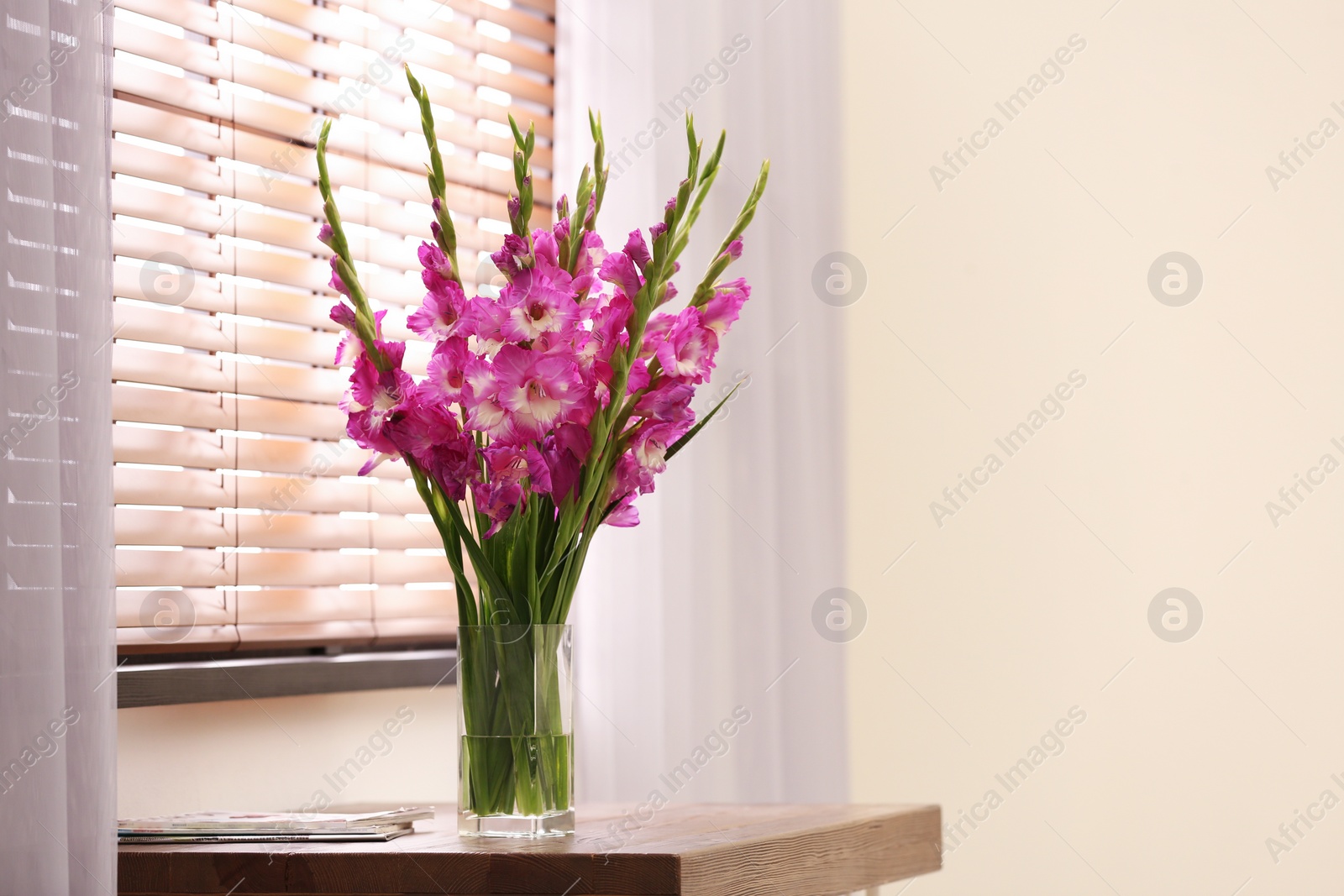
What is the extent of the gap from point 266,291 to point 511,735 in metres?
0.78

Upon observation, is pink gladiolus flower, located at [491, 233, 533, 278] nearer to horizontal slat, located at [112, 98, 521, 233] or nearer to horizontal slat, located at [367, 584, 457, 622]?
horizontal slat, located at [112, 98, 521, 233]

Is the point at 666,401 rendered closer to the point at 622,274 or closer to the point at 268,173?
the point at 622,274

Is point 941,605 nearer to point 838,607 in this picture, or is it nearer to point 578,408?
point 838,607

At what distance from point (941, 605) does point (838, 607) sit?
0.98 ft

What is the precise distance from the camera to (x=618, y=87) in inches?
81.7

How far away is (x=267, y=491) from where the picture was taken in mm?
1639

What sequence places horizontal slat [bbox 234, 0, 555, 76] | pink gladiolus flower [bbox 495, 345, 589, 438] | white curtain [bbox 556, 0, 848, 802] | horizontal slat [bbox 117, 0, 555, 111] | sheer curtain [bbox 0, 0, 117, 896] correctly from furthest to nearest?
1. white curtain [bbox 556, 0, 848, 802]
2. horizontal slat [bbox 234, 0, 555, 76]
3. horizontal slat [bbox 117, 0, 555, 111]
4. pink gladiolus flower [bbox 495, 345, 589, 438]
5. sheer curtain [bbox 0, 0, 117, 896]

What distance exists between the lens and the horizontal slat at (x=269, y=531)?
58.3 inches

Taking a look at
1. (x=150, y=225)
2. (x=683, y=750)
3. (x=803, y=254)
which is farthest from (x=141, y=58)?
(x=683, y=750)

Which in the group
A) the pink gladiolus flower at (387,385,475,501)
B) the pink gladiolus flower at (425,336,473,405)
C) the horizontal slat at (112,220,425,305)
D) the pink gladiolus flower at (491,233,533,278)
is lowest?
the pink gladiolus flower at (387,385,475,501)

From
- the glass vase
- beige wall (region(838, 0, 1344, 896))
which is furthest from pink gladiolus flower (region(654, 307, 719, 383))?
beige wall (region(838, 0, 1344, 896))

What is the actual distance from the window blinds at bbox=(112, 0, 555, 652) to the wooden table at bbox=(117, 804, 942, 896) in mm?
415

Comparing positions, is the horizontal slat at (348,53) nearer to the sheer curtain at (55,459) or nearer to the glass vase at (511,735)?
the sheer curtain at (55,459)

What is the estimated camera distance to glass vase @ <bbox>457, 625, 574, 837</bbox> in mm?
1136
